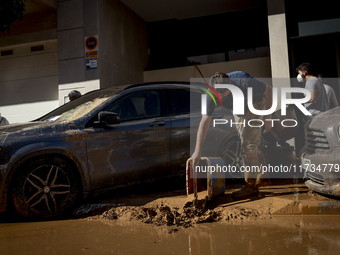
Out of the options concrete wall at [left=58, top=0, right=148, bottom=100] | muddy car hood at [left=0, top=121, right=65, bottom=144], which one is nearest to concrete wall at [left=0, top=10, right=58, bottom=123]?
concrete wall at [left=58, top=0, right=148, bottom=100]

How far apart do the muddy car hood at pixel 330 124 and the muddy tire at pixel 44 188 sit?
2.85 m

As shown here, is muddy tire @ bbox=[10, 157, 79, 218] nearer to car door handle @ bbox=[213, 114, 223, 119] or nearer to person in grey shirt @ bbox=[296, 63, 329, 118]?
car door handle @ bbox=[213, 114, 223, 119]

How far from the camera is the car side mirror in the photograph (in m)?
3.79

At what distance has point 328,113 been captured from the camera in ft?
12.3

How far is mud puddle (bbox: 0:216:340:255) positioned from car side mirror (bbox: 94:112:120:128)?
45.6 inches

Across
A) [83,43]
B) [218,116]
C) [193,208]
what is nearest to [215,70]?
[83,43]

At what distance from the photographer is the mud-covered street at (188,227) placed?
2553 millimetres

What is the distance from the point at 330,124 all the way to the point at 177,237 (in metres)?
2.05

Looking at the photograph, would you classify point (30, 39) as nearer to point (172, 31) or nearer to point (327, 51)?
point (172, 31)

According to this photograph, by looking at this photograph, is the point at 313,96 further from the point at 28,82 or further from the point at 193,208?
the point at 28,82

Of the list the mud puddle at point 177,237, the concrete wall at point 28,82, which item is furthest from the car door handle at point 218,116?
the concrete wall at point 28,82

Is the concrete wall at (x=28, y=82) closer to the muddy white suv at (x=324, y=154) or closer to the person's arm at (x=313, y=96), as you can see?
the person's arm at (x=313, y=96)

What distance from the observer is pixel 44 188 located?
354 cm

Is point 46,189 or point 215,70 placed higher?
point 215,70
